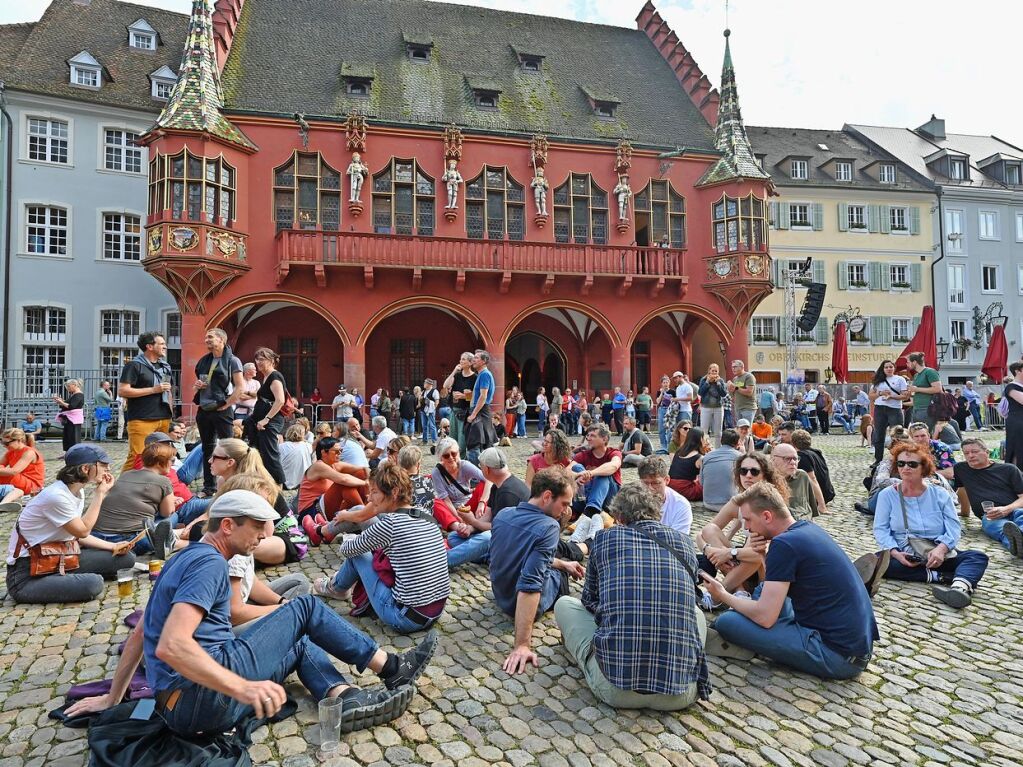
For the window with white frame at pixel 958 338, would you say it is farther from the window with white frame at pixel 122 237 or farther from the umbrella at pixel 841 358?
the window with white frame at pixel 122 237

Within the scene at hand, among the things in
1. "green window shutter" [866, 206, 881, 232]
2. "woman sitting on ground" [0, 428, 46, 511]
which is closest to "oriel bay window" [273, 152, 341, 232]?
"woman sitting on ground" [0, 428, 46, 511]

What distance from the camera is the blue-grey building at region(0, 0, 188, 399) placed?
2188cm

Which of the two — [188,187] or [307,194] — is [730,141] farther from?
[188,187]

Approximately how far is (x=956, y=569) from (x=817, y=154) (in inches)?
1331

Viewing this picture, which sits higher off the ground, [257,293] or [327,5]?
[327,5]

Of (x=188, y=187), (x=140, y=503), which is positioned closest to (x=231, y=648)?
(x=140, y=503)

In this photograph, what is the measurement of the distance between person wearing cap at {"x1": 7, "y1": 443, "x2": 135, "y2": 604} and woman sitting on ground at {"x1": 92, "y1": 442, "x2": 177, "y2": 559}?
7.8 inches

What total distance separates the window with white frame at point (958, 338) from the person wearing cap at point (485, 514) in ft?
116

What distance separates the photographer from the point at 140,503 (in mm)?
5633

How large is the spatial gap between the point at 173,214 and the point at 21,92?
9227 millimetres

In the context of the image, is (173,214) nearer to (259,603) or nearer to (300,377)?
(300,377)

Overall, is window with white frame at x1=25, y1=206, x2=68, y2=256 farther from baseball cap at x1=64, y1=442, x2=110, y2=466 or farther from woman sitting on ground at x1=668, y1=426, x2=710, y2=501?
woman sitting on ground at x1=668, y1=426, x2=710, y2=501

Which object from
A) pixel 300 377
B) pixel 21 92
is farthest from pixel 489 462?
pixel 21 92

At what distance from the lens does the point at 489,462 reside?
5.73 meters
